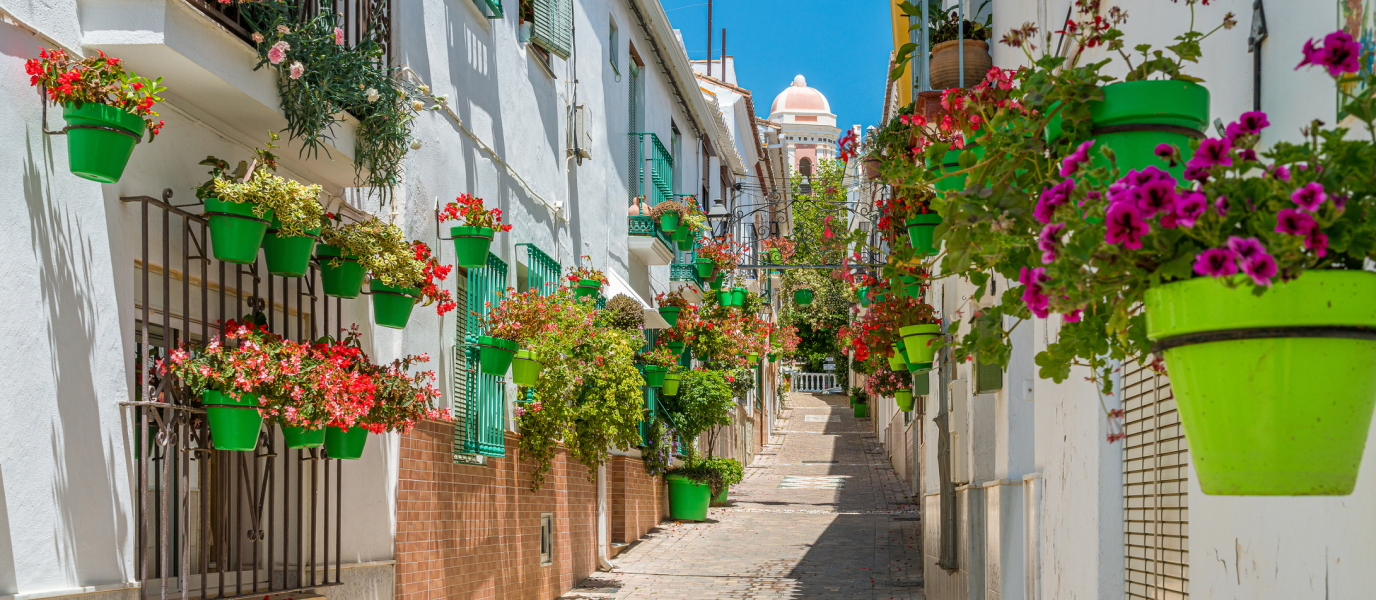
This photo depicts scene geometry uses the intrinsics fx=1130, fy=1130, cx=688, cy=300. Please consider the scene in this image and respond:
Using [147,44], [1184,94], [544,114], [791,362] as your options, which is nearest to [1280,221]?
[1184,94]

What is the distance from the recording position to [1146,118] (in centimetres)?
268

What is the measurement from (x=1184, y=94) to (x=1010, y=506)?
5.13m

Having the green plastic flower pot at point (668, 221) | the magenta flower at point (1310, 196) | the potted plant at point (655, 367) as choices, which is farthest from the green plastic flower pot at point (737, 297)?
the magenta flower at point (1310, 196)

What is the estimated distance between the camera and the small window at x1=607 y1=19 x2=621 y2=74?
16.5 meters

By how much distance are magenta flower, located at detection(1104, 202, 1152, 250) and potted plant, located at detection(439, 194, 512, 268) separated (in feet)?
24.1

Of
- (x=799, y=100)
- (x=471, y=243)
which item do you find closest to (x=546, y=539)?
(x=471, y=243)

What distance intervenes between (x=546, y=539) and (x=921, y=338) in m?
4.84

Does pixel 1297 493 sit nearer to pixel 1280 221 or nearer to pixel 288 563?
pixel 1280 221

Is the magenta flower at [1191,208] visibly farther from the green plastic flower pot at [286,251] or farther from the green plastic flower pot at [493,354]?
the green plastic flower pot at [493,354]

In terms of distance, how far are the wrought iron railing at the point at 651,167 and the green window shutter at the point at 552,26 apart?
15.7 ft

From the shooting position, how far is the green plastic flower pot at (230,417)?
5.28 m

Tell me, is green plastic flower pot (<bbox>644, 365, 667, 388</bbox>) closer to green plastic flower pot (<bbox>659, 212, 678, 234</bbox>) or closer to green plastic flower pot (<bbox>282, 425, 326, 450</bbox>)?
green plastic flower pot (<bbox>659, 212, 678, 234</bbox>)

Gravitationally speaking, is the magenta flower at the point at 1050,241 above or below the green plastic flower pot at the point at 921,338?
below

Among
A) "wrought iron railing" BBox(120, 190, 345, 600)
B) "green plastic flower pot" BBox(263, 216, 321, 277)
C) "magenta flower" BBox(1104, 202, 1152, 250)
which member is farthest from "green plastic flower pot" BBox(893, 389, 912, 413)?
"magenta flower" BBox(1104, 202, 1152, 250)
